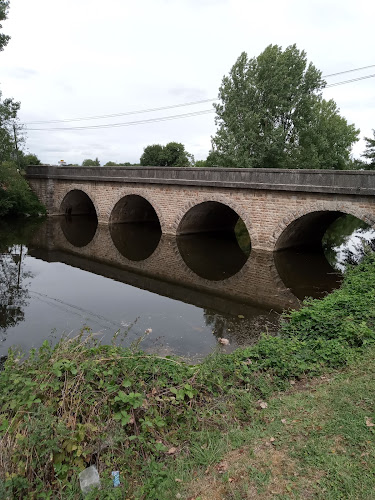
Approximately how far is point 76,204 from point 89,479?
25094 millimetres

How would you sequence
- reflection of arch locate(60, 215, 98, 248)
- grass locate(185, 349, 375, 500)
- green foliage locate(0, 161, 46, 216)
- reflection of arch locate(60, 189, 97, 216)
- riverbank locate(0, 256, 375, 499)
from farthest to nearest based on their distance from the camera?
reflection of arch locate(60, 189, 97, 216)
green foliage locate(0, 161, 46, 216)
reflection of arch locate(60, 215, 98, 248)
riverbank locate(0, 256, 375, 499)
grass locate(185, 349, 375, 500)

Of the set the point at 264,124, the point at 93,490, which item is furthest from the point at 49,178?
the point at 93,490

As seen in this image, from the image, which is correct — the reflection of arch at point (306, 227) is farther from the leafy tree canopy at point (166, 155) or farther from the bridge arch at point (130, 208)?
the leafy tree canopy at point (166, 155)

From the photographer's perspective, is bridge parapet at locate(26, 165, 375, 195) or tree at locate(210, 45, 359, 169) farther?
tree at locate(210, 45, 359, 169)

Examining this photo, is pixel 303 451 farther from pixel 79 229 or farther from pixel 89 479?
pixel 79 229

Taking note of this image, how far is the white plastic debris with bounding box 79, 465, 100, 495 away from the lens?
316cm

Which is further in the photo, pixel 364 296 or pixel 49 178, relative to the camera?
pixel 49 178

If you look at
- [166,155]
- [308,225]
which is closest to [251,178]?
[308,225]

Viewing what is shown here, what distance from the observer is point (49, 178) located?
24.8 m

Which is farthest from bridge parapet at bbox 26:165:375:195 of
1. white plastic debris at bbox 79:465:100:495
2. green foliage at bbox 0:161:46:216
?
white plastic debris at bbox 79:465:100:495

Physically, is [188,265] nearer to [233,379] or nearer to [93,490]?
[233,379]

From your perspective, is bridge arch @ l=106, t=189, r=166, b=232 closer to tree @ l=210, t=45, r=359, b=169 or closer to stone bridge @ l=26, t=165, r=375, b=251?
stone bridge @ l=26, t=165, r=375, b=251

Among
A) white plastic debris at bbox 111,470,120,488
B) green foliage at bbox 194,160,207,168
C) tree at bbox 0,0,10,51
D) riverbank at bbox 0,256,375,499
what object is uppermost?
tree at bbox 0,0,10,51

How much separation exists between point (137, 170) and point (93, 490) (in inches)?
670
